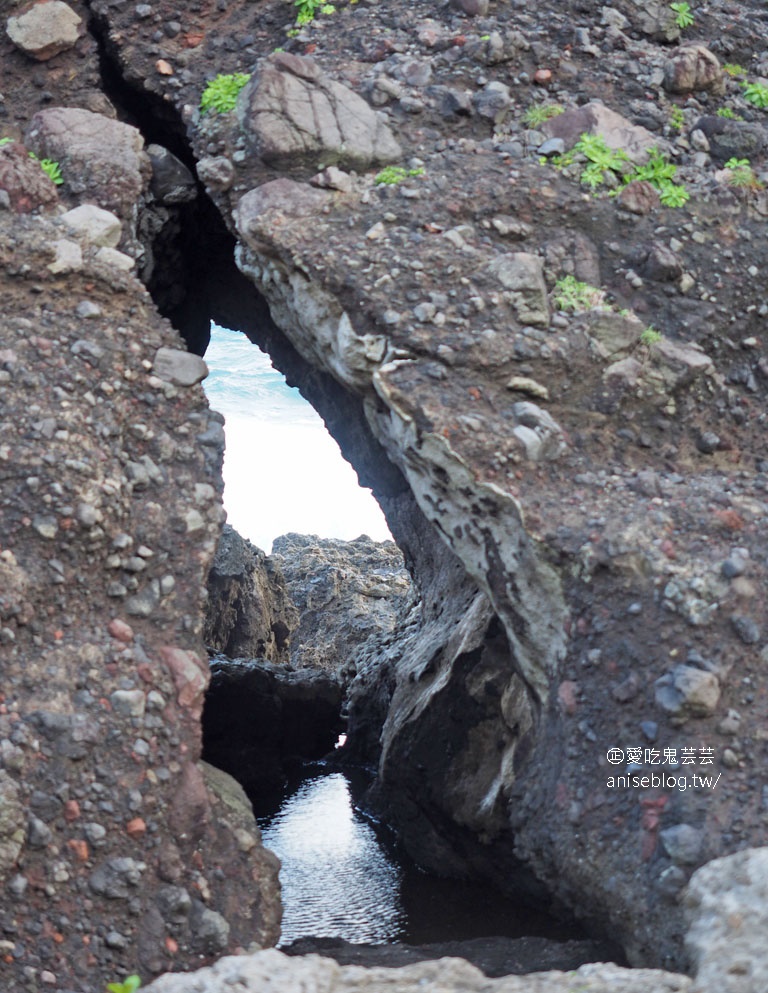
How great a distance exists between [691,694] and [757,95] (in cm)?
509

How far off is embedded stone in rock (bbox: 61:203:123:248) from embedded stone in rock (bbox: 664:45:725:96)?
430 cm

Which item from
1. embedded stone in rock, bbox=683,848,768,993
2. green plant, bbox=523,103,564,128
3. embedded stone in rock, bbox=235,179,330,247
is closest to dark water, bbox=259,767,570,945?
embedded stone in rock, bbox=683,848,768,993

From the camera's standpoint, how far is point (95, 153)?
7762mm

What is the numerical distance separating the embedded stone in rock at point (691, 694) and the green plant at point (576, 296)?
8.47ft

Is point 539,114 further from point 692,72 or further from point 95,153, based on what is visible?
point 95,153

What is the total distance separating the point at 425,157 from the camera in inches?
313

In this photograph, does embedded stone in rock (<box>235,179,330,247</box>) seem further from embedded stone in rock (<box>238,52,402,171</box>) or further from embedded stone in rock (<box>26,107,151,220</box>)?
embedded stone in rock (<box>26,107,151,220</box>)

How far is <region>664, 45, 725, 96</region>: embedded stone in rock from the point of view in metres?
8.49

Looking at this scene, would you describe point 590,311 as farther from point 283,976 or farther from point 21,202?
point 283,976

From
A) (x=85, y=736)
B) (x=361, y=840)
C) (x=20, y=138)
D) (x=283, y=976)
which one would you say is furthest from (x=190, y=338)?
(x=283, y=976)

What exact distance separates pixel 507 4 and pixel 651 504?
4.51 m

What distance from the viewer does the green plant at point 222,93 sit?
8.10 m

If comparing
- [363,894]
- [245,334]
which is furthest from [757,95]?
[363,894]

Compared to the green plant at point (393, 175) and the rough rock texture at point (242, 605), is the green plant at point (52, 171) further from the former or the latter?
the rough rock texture at point (242, 605)
